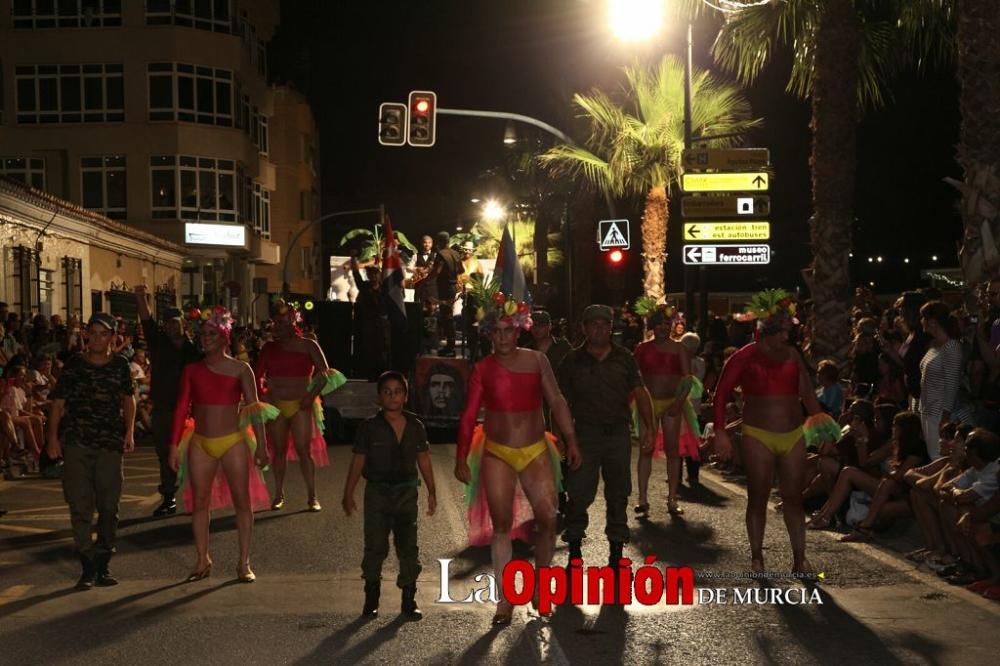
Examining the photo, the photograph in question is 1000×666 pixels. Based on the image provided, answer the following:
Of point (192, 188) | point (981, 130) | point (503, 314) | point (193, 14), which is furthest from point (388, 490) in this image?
point (193, 14)

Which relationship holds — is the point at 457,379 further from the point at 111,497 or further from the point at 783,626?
the point at 783,626

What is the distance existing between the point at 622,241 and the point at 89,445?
19.9 m

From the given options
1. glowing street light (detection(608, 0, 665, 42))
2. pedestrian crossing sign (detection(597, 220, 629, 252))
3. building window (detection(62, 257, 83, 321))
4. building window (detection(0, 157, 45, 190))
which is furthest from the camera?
building window (detection(0, 157, 45, 190))

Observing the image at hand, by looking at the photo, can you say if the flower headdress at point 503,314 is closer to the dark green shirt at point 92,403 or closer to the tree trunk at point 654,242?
the dark green shirt at point 92,403

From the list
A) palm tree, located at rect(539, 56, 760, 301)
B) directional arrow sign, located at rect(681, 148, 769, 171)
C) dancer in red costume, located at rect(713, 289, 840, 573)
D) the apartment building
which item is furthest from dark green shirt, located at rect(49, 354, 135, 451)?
the apartment building

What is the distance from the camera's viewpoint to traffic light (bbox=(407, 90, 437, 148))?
2614cm

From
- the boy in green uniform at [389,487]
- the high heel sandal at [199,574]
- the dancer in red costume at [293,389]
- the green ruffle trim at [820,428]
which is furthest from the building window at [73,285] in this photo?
the green ruffle trim at [820,428]

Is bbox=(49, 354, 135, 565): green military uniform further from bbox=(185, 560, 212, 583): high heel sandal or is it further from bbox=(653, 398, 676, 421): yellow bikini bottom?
bbox=(653, 398, 676, 421): yellow bikini bottom

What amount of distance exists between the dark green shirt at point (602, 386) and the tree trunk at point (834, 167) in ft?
26.0

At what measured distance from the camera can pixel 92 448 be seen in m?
9.98

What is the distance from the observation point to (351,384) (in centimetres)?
2155

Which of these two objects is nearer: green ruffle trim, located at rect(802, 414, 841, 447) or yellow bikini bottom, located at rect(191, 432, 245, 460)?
yellow bikini bottom, located at rect(191, 432, 245, 460)

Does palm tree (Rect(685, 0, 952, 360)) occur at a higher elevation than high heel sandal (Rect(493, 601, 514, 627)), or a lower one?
higher

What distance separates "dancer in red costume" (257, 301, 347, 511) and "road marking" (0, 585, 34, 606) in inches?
157
